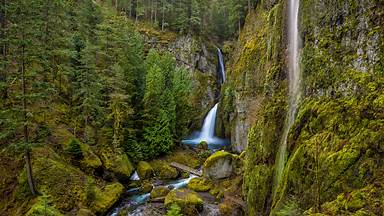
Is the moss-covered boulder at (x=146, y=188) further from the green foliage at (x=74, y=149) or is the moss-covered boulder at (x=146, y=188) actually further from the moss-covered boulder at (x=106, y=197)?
the green foliage at (x=74, y=149)

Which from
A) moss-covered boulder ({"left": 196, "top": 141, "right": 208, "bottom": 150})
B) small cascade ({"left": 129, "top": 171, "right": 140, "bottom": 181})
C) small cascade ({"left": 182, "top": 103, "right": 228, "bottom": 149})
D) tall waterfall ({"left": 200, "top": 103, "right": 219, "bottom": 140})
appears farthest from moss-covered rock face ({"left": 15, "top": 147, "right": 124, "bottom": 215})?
tall waterfall ({"left": 200, "top": 103, "right": 219, "bottom": 140})

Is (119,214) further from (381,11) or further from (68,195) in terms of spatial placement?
(381,11)

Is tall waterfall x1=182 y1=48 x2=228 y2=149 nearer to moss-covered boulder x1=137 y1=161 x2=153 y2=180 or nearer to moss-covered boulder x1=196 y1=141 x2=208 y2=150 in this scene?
moss-covered boulder x1=196 y1=141 x2=208 y2=150

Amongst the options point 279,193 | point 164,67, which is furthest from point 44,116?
point 279,193

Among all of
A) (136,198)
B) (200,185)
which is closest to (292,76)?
(200,185)

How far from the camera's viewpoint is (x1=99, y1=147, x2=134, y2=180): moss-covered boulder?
2525 cm

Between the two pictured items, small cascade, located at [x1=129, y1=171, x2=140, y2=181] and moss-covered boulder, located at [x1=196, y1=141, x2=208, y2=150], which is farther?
moss-covered boulder, located at [x1=196, y1=141, x2=208, y2=150]

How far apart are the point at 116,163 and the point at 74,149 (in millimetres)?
3947

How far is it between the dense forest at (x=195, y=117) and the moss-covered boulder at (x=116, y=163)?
0.09 m

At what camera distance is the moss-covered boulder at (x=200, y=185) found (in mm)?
24266

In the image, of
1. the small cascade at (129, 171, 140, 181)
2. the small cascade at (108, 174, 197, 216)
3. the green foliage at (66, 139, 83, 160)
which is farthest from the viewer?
the small cascade at (129, 171, 140, 181)

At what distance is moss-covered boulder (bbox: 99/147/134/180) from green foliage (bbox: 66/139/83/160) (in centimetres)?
249

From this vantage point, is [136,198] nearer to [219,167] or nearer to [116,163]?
[116,163]

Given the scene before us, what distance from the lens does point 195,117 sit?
43.1 metres
